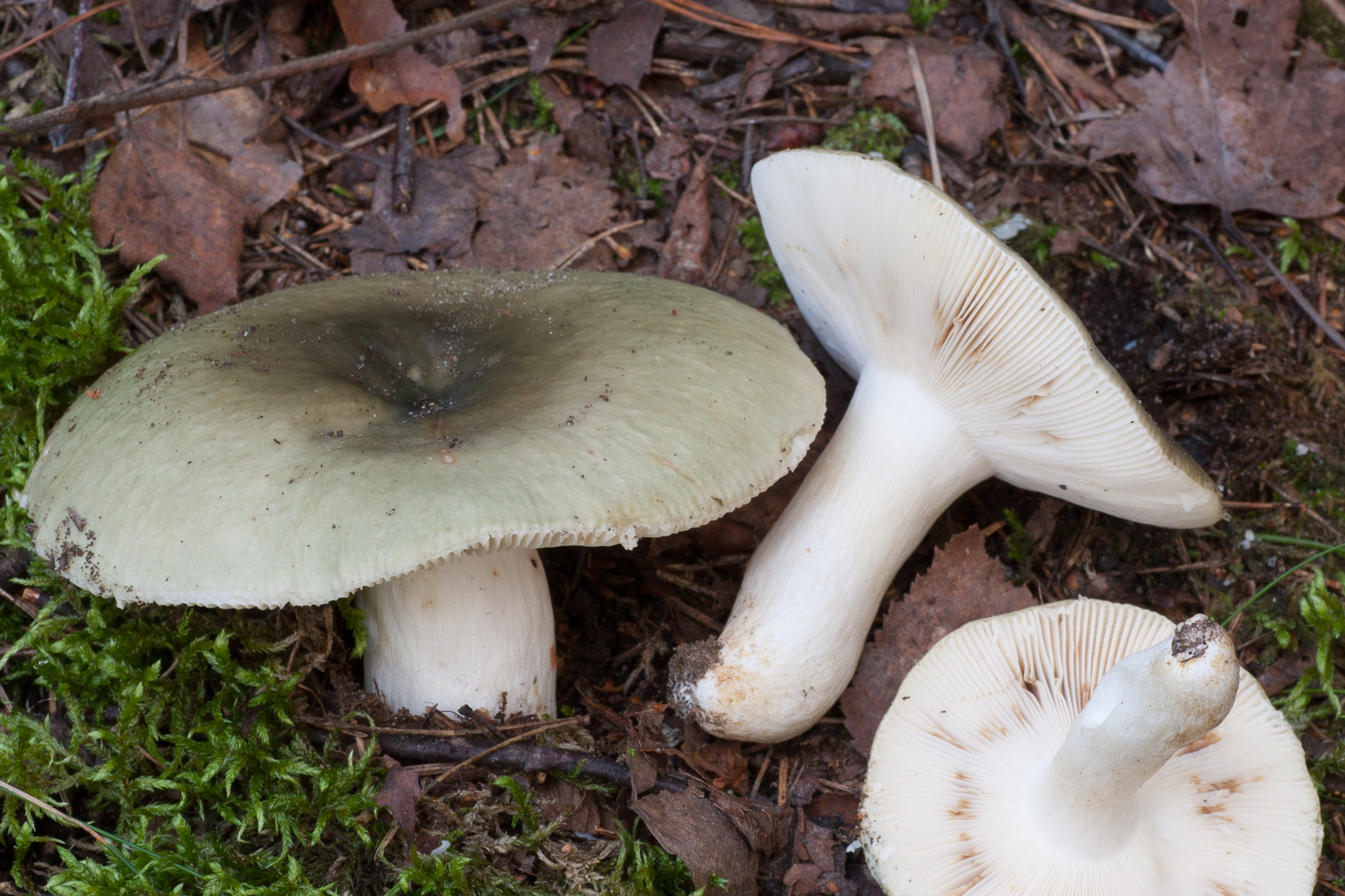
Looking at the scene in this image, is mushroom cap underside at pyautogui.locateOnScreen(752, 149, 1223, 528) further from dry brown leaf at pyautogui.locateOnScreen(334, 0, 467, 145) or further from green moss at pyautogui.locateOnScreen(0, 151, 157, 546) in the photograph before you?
green moss at pyautogui.locateOnScreen(0, 151, 157, 546)

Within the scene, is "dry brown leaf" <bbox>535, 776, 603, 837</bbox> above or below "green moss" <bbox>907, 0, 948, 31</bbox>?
below

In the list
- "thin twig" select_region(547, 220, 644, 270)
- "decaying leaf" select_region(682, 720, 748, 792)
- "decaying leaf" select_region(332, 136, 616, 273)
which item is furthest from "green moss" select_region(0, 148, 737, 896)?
"thin twig" select_region(547, 220, 644, 270)

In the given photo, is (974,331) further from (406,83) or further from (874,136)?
(406,83)

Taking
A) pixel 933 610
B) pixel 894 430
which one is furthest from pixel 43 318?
pixel 933 610

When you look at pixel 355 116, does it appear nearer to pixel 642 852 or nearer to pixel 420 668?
pixel 420 668

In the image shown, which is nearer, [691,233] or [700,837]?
Answer: [700,837]

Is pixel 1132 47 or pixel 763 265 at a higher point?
pixel 1132 47

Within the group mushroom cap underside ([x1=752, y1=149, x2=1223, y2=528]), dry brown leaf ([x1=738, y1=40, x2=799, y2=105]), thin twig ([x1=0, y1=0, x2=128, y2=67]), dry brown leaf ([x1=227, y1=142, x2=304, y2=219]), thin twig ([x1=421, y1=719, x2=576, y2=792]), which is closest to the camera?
mushroom cap underside ([x1=752, y1=149, x2=1223, y2=528])
